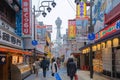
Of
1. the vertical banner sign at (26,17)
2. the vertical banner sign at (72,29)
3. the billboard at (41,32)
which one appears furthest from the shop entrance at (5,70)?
the billboard at (41,32)

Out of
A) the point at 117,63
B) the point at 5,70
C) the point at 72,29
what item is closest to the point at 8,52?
the point at 5,70

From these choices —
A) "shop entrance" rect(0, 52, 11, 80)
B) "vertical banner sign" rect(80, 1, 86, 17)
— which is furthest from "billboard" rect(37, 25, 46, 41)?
"shop entrance" rect(0, 52, 11, 80)

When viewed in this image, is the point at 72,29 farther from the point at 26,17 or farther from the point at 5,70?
the point at 5,70

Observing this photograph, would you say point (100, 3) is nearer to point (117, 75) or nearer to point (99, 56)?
point (99, 56)

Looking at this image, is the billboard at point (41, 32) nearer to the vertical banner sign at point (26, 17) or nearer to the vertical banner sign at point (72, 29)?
the vertical banner sign at point (72, 29)

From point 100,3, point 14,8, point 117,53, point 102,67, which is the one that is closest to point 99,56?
point 102,67

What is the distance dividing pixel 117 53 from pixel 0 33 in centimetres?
1043

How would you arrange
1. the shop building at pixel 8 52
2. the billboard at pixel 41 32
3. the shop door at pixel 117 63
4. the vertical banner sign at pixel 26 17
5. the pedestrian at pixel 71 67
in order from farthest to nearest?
the billboard at pixel 41 32 < the vertical banner sign at pixel 26 17 < the shop door at pixel 117 63 < the shop building at pixel 8 52 < the pedestrian at pixel 71 67

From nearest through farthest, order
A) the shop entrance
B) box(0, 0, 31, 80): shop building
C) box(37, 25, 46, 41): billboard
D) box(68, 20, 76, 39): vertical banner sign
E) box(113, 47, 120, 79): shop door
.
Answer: box(0, 0, 31, 80): shop building → the shop entrance → box(113, 47, 120, 79): shop door → box(68, 20, 76, 39): vertical banner sign → box(37, 25, 46, 41): billboard

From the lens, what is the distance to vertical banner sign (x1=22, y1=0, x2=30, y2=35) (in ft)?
101

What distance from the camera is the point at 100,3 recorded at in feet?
116

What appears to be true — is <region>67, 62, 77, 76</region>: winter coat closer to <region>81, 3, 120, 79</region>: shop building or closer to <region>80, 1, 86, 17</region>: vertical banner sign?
→ <region>81, 3, 120, 79</region>: shop building

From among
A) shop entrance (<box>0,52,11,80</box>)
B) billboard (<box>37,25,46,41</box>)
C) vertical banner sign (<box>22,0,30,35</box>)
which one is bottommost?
shop entrance (<box>0,52,11,80</box>)

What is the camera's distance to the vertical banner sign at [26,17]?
3073 cm
